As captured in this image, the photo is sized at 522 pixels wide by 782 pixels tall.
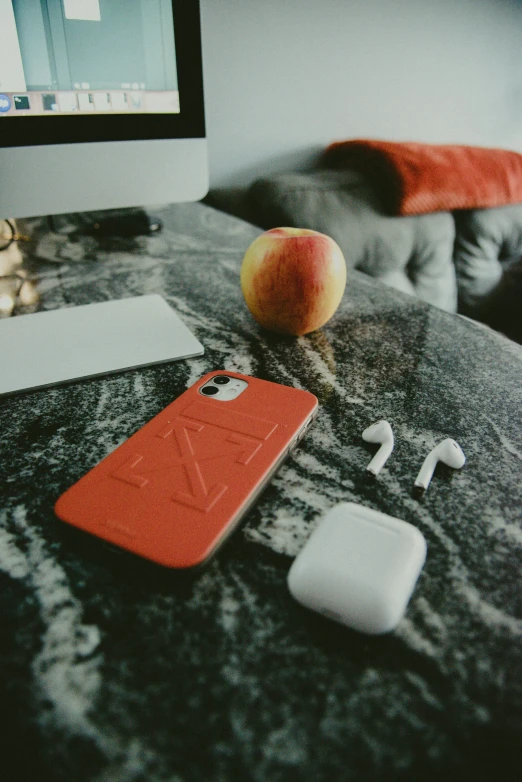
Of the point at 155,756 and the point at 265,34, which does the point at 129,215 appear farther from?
the point at 155,756

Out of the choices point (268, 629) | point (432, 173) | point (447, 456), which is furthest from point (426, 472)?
point (432, 173)

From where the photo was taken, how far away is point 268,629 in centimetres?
24

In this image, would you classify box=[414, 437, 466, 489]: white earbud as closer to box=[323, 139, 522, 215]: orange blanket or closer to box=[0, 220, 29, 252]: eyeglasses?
box=[0, 220, 29, 252]: eyeglasses

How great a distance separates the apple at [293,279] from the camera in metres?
0.49

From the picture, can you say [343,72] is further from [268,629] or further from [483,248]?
[268,629]

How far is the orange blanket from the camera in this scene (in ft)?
3.66

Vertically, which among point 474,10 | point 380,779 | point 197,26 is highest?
point 474,10

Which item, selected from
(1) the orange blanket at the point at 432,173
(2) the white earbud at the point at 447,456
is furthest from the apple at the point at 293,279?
(1) the orange blanket at the point at 432,173

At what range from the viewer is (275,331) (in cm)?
55

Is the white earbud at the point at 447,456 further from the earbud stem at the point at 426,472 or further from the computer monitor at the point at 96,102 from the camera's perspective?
the computer monitor at the point at 96,102

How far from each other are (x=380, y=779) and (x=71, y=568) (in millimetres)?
185

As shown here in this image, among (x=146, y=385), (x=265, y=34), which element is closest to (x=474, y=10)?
(x=265, y=34)

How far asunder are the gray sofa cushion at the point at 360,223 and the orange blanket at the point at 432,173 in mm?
36

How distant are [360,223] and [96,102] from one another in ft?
2.21
